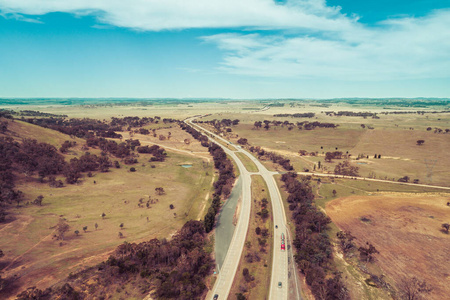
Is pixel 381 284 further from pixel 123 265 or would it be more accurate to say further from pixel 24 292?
pixel 24 292

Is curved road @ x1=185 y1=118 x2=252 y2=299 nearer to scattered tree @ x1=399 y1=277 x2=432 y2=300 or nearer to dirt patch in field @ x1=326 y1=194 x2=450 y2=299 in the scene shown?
dirt patch in field @ x1=326 y1=194 x2=450 y2=299

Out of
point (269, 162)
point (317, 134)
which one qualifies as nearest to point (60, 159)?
point (269, 162)

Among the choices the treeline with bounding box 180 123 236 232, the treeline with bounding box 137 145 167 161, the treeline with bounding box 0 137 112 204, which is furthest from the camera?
the treeline with bounding box 137 145 167 161

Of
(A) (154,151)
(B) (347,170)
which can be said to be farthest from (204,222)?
(A) (154,151)

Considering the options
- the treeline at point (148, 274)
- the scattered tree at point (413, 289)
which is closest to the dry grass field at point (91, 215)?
the treeline at point (148, 274)

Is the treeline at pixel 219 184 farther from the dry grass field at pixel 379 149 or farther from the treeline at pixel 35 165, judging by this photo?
the treeline at pixel 35 165

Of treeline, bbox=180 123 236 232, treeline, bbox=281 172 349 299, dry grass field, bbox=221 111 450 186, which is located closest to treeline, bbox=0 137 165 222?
treeline, bbox=180 123 236 232
